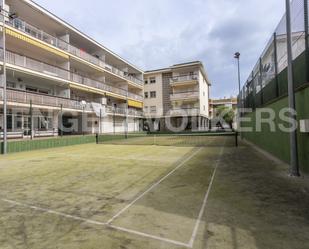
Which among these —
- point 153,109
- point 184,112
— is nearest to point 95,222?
point 184,112

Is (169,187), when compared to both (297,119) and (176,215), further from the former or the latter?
A: (297,119)

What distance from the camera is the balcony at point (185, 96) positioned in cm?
3581

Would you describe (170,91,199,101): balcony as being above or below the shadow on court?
above

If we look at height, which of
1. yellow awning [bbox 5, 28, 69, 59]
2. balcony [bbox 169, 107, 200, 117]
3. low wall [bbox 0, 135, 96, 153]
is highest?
yellow awning [bbox 5, 28, 69, 59]

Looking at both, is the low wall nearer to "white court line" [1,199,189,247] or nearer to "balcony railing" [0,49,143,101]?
"balcony railing" [0,49,143,101]

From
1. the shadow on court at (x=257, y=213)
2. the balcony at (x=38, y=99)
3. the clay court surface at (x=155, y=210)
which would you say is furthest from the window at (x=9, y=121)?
the shadow on court at (x=257, y=213)

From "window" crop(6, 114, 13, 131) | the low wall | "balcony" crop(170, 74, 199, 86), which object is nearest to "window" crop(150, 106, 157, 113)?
"balcony" crop(170, 74, 199, 86)

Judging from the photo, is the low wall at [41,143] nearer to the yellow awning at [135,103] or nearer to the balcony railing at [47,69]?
the balcony railing at [47,69]

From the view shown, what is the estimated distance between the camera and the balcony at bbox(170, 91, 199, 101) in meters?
35.8

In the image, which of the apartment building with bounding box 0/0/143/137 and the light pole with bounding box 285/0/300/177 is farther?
the apartment building with bounding box 0/0/143/137

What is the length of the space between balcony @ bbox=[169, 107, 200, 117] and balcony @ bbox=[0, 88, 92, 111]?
57.3ft

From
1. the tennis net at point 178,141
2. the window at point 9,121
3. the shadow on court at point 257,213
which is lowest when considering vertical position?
the shadow on court at point 257,213

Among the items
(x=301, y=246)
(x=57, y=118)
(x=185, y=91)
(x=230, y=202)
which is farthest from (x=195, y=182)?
(x=185, y=91)

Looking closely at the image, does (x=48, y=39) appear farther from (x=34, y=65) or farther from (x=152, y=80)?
(x=152, y=80)
